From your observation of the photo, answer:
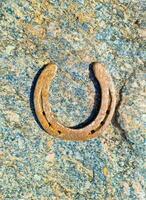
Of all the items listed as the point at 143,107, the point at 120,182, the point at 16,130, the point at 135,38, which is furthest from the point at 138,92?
the point at 16,130

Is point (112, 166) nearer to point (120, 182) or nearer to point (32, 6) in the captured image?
point (120, 182)

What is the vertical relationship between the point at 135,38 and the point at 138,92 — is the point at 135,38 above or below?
above

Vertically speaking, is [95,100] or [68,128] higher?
[95,100]

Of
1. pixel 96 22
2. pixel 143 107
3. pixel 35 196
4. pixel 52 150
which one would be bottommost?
pixel 35 196
